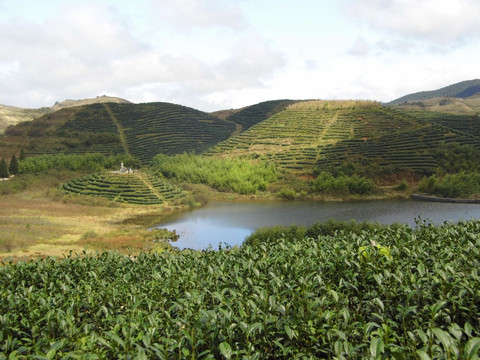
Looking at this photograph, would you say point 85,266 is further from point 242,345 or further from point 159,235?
point 159,235

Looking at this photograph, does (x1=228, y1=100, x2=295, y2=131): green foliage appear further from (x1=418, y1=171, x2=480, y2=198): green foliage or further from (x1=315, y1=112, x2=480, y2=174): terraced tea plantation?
(x1=418, y1=171, x2=480, y2=198): green foliage

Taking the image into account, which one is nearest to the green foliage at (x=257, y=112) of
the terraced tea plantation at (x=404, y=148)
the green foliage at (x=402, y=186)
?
the terraced tea plantation at (x=404, y=148)

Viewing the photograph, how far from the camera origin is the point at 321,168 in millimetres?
61406

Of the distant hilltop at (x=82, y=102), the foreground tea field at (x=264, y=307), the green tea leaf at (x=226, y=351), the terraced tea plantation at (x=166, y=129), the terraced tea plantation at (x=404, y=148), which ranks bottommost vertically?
the terraced tea plantation at (x=404, y=148)

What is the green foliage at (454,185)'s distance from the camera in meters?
49.0

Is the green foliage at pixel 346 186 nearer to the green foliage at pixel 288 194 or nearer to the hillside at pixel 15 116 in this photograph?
the green foliage at pixel 288 194

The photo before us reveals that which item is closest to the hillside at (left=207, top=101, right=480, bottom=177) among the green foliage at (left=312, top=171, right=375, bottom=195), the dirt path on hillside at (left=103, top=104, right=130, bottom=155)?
the green foliage at (left=312, top=171, right=375, bottom=195)

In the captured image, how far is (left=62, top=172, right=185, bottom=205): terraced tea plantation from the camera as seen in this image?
53.5m

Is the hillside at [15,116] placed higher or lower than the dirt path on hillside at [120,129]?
higher

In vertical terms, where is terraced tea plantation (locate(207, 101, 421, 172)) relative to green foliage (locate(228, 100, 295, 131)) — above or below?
Answer: below

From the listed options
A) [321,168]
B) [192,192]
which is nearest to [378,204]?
[321,168]

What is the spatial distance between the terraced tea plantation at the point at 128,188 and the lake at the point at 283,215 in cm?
707

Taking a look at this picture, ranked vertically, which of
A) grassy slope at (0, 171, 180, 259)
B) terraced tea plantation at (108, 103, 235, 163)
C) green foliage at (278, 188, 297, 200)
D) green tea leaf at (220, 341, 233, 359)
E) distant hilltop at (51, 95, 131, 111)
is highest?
distant hilltop at (51, 95, 131, 111)

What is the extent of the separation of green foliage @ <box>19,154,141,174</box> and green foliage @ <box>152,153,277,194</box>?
643 centimetres
